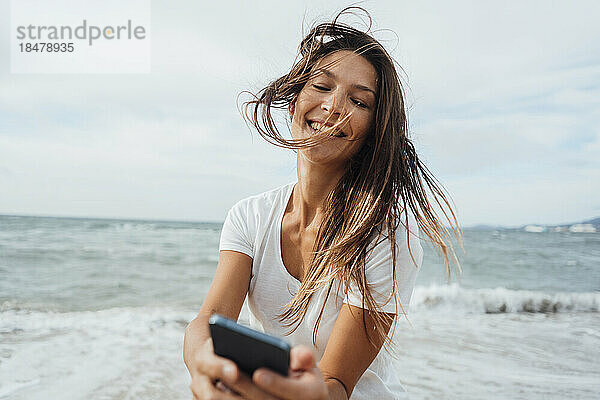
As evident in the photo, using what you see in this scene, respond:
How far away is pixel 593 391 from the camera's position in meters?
3.45

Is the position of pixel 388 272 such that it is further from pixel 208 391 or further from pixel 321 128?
pixel 208 391

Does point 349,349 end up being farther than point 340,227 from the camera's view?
No

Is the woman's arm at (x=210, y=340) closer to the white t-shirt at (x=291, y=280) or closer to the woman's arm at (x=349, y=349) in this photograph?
the white t-shirt at (x=291, y=280)

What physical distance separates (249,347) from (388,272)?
2.20 ft

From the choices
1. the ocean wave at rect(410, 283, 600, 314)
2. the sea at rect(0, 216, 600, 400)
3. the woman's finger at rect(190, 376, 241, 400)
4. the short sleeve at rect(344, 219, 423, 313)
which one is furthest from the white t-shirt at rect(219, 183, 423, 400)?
the ocean wave at rect(410, 283, 600, 314)

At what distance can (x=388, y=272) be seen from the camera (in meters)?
1.45

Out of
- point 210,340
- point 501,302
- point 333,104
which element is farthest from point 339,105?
point 501,302

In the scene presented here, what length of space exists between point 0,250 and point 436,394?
8968 mm

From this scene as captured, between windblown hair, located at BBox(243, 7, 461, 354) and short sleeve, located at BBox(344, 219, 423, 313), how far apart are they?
0.06ft

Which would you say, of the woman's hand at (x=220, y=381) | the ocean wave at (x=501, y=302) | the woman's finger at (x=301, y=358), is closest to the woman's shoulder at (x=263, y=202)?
the woman's hand at (x=220, y=381)

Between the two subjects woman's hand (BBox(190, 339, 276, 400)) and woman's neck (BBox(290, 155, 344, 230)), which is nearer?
woman's hand (BBox(190, 339, 276, 400))

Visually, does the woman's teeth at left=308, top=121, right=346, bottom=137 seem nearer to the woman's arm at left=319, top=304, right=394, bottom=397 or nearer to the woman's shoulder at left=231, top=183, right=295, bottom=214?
the woman's shoulder at left=231, top=183, right=295, bottom=214

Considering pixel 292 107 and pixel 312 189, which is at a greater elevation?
pixel 292 107

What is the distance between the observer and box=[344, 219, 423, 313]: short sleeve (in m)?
1.44
